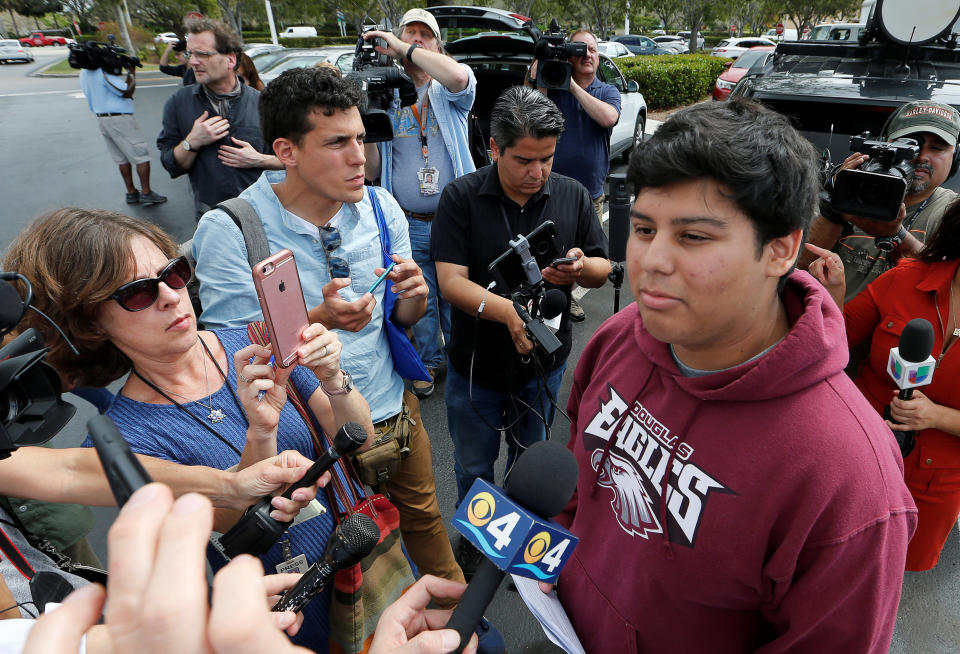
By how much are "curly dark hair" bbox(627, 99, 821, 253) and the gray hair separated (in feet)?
4.21

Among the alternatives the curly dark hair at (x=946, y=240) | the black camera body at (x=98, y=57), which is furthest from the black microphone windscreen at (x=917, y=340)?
the black camera body at (x=98, y=57)

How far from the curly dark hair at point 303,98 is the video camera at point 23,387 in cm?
120

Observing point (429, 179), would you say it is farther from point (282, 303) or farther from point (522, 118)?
point (282, 303)

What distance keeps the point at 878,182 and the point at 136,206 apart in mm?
8317

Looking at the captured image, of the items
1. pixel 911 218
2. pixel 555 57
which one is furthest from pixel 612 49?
pixel 911 218

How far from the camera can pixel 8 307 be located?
109 cm

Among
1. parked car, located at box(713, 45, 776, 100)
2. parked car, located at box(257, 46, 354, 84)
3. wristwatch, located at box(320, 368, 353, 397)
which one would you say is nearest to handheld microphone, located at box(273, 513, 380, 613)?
wristwatch, located at box(320, 368, 353, 397)

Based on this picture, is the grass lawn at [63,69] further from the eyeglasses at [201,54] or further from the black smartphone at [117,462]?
the black smartphone at [117,462]

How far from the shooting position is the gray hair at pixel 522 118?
7.89 feet

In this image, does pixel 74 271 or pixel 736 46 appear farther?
pixel 736 46

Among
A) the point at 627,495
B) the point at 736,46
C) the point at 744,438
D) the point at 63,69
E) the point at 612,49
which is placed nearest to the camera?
the point at 744,438

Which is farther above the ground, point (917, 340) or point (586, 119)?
point (586, 119)

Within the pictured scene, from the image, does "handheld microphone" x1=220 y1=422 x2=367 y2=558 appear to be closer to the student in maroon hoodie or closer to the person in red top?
the student in maroon hoodie

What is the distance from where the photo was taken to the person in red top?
6.63 ft
